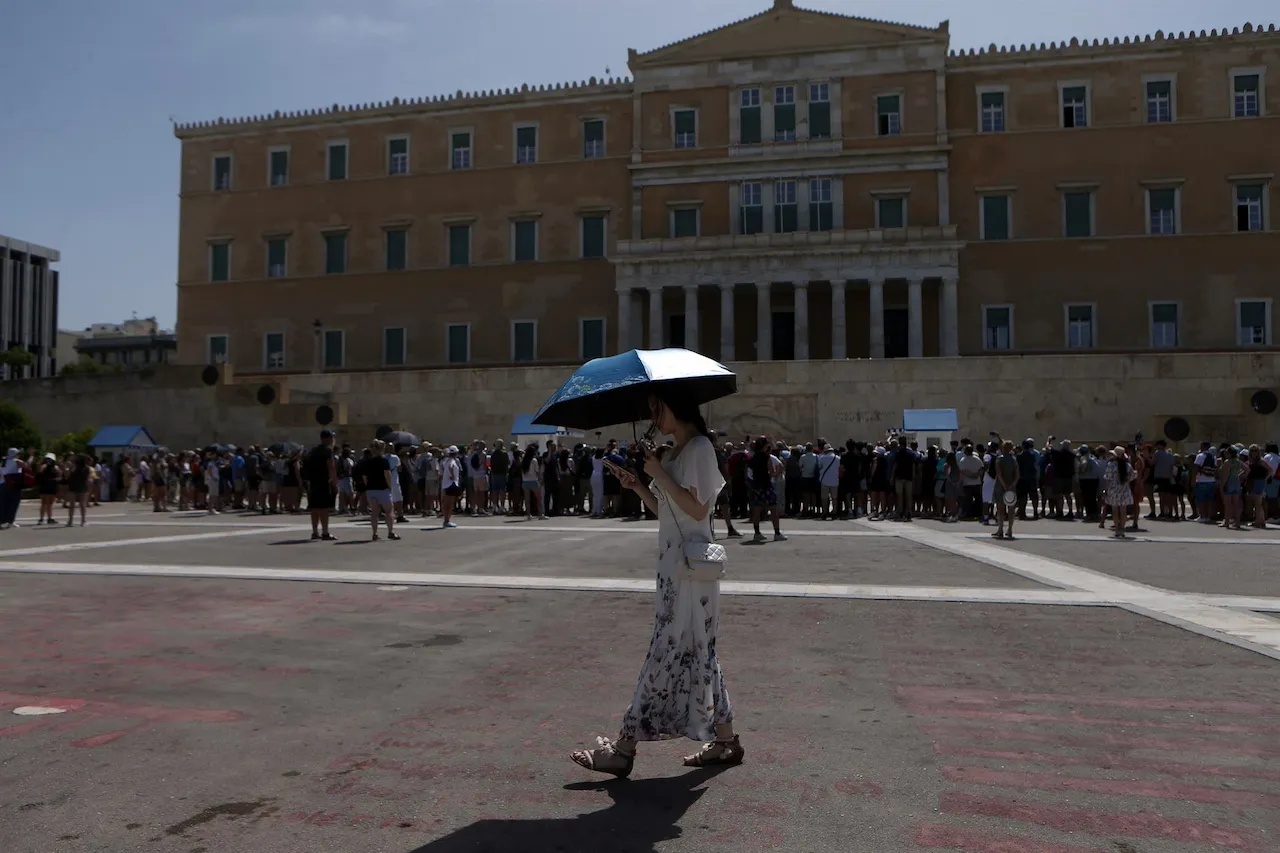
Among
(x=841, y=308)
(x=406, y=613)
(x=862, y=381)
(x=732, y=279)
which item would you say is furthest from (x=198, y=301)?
(x=406, y=613)

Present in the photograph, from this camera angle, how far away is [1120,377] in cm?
3109

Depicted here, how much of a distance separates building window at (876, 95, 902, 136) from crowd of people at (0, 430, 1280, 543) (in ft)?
74.8

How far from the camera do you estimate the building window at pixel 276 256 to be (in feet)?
170

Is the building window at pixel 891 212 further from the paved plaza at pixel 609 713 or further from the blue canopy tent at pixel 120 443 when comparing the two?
the paved plaza at pixel 609 713

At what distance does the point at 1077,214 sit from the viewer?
141ft

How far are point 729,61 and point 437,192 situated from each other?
48.6 feet

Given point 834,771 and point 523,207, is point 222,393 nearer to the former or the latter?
point 523,207

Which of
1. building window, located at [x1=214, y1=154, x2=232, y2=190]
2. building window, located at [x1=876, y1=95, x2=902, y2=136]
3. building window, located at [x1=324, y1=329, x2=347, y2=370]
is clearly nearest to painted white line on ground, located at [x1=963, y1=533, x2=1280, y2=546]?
building window, located at [x1=876, y1=95, x2=902, y2=136]

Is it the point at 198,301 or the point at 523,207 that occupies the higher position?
the point at 523,207

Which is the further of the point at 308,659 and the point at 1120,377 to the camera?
the point at 1120,377

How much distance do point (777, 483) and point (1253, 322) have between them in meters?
30.8

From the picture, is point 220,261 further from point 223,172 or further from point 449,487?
point 449,487

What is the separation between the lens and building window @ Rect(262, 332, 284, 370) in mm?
51281

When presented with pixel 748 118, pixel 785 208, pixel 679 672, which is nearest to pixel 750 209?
pixel 785 208
